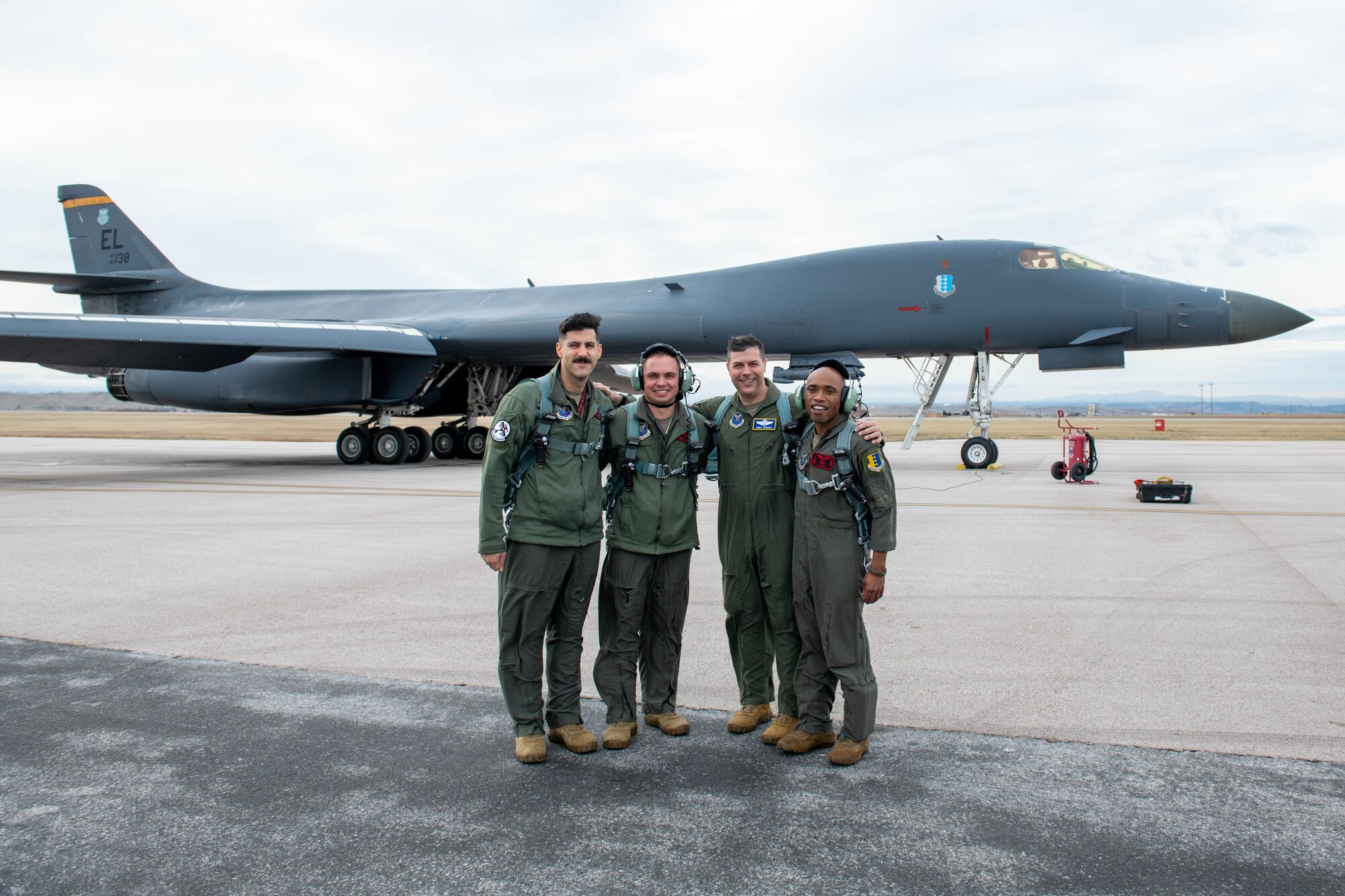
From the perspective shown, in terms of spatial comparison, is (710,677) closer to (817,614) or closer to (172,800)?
(817,614)

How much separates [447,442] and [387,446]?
211 centimetres

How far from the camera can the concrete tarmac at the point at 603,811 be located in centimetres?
251

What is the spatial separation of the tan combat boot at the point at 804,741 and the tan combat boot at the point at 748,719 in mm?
175

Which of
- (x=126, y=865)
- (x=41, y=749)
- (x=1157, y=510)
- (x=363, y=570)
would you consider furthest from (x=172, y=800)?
(x=1157, y=510)

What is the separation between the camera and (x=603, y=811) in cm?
298

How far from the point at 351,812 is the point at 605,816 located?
79cm

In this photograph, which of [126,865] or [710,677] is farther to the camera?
[710,677]

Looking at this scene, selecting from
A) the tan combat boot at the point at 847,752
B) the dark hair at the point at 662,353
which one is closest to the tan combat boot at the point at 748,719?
the tan combat boot at the point at 847,752

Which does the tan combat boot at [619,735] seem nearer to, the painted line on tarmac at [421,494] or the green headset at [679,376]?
the green headset at [679,376]

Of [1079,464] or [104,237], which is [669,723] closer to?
[1079,464]

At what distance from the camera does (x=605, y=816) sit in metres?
2.94

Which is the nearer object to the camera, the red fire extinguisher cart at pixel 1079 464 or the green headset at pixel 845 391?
the green headset at pixel 845 391

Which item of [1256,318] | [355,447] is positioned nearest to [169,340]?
[355,447]

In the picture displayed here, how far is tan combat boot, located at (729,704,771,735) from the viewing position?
3684 mm
